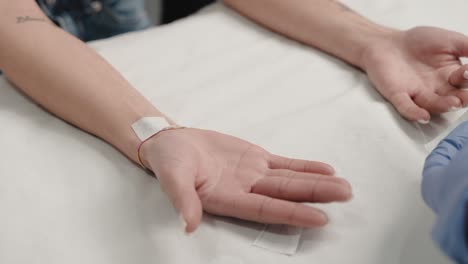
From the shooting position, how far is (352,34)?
78cm

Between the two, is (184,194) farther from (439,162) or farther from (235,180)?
(439,162)

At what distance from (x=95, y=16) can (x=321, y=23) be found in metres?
0.44

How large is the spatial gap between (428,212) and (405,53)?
28cm

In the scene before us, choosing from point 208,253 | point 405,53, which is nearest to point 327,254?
point 208,253

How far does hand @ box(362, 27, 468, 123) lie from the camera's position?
25.7 inches

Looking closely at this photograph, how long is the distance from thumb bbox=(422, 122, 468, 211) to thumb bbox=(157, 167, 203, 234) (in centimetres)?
21

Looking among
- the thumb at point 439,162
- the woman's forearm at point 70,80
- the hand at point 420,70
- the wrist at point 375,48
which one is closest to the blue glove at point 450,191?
the thumb at point 439,162

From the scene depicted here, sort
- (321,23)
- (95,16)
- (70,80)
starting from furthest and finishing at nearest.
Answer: (95,16) < (321,23) < (70,80)

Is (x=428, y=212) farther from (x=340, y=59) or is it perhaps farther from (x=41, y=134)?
(x=41, y=134)

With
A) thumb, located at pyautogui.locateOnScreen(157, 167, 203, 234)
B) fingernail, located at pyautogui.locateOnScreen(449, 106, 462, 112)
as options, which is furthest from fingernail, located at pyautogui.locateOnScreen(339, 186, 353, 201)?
fingernail, located at pyautogui.locateOnScreen(449, 106, 462, 112)

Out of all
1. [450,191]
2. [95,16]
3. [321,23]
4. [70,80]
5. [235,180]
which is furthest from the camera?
[95,16]

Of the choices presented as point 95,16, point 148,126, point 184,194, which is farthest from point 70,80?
point 95,16

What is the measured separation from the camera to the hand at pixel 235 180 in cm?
50

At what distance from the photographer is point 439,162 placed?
0.50 meters
